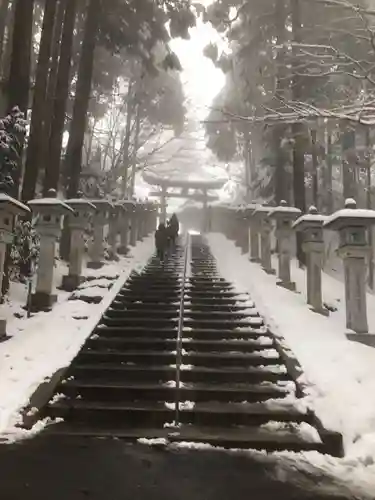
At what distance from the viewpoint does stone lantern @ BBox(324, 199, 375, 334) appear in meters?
7.52

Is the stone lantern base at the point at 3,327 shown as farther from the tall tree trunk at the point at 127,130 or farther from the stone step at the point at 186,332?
the tall tree trunk at the point at 127,130

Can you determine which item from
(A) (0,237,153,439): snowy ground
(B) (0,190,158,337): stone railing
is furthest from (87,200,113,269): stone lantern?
(A) (0,237,153,439): snowy ground

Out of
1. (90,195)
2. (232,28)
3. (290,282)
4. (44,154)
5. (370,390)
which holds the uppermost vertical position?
(232,28)

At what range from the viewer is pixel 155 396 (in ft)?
19.3

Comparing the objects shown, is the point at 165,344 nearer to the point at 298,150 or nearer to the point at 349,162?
the point at 298,150

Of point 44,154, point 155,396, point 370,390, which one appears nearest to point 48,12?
point 44,154

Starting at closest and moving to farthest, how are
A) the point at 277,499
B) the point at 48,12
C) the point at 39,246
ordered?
the point at 277,499, the point at 39,246, the point at 48,12

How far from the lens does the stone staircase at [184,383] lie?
511 cm

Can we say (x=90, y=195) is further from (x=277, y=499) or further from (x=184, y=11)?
(x=277, y=499)

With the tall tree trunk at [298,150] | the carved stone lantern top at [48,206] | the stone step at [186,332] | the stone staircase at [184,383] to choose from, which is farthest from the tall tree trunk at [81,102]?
the tall tree trunk at [298,150]

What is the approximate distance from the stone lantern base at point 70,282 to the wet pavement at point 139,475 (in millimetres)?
6132

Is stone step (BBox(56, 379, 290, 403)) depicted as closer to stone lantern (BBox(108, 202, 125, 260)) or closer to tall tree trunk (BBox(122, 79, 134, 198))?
stone lantern (BBox(108, 202, 125, 260))

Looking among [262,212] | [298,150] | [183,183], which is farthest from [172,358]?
[183,183]

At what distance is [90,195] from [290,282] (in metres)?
8.16
